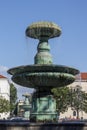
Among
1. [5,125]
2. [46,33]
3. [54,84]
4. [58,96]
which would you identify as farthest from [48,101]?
[58,96]

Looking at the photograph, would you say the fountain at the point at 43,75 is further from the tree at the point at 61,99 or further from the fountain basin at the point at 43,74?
the tree at the point at 61,99

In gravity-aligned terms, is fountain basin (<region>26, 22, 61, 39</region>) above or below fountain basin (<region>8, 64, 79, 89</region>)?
above

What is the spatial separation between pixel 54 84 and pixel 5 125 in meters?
4.23

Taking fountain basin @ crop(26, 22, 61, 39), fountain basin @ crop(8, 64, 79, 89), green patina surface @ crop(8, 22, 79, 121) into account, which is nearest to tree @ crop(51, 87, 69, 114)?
fountain basin @ crop(26, 22, 61, 39)

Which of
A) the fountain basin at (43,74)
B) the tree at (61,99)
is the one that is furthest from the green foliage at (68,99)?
the fountain basin at (43,74)

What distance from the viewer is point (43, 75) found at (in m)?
15.3

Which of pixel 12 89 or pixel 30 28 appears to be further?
pixel 12 89

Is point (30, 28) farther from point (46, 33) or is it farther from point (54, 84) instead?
point (54, 84)

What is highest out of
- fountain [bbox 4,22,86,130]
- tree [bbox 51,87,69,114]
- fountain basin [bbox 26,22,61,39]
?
tree [bbox 51,87,69,114]

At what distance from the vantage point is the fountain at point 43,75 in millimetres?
15328

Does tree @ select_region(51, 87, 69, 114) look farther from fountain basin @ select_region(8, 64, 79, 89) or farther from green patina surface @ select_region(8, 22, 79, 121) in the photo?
fountain basin @ select_region(8, 64, 79, 89)

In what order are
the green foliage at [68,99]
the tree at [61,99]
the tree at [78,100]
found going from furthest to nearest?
1. the tree at [78,100]
2. the green foliage at [68,99]
3. the tree at [61,99]

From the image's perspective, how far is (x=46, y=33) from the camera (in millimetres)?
16812

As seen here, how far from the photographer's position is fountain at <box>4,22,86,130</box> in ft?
50.3
